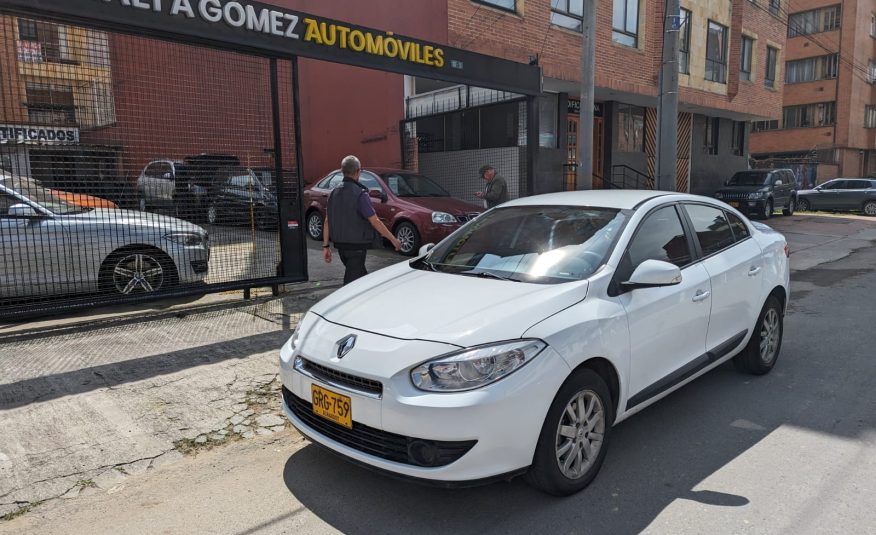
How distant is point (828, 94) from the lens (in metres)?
38.1

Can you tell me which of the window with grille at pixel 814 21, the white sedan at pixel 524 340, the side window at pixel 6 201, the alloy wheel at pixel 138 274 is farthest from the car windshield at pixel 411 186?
the window with grille at pixel 814 21

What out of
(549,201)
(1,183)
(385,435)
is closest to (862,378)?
(549,201)

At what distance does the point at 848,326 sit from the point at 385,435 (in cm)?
609

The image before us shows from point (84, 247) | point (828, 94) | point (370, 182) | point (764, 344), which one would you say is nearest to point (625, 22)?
point (370, 182)

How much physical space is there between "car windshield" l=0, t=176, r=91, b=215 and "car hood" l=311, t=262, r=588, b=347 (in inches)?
156

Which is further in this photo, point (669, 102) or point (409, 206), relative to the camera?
point (669, 102)

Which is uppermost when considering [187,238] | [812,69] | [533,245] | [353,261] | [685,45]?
[812,69]

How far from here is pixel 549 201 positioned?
4426mm

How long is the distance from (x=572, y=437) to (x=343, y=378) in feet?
4.01

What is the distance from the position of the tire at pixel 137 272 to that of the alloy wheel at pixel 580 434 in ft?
16.3

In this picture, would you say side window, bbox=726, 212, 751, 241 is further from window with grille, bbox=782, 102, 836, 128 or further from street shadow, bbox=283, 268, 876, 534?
window with grille, bbox=782, 102, 836, 128

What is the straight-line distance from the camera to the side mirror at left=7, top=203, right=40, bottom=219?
5793mm

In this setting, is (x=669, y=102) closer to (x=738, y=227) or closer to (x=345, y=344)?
(x=738, y=227)

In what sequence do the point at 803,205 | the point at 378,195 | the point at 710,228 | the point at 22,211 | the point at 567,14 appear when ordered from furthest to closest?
the point at 803,205, the point at 567,14, the point at 378,195, the point at 22,211, the point at 710,228
